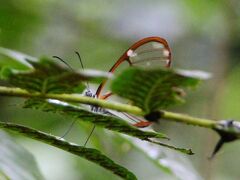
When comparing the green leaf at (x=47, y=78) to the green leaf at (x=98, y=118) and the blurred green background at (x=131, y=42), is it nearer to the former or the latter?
the green leaf at (x=98, y=118)

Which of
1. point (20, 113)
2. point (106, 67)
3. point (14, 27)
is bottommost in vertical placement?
point (20, 113)

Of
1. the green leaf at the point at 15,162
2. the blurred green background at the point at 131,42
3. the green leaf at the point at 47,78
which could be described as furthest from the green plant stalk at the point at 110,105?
the blurred green background at the point at 131,42

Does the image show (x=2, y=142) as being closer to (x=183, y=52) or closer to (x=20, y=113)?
(x=20, y=113)

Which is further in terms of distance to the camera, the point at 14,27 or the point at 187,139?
the point at 187,139

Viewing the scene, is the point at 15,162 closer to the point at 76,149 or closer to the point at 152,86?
the point at 76,149

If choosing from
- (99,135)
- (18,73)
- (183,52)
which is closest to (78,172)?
(99,135)
